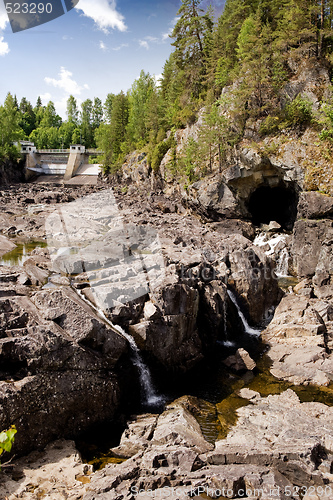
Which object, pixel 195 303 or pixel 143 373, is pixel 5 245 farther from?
pixel 143 373

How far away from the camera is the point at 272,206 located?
123 ft

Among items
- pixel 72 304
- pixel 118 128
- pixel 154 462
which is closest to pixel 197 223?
pixel 72 304

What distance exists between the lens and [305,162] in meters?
27.1

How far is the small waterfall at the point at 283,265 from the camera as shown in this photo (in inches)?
998

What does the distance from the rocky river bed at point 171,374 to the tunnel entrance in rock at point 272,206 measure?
1269 cm

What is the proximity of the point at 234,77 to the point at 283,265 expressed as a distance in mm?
21574

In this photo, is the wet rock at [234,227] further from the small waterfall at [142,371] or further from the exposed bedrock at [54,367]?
the exposed bedrock at [54,367]

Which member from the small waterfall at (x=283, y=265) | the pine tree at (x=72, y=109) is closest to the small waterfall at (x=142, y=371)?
the small waterfall at (x=283, y=265)

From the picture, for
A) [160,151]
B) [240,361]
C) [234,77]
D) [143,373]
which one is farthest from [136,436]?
[160,151]

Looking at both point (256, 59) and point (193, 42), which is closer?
point (256, 59)

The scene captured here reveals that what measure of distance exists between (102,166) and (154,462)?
238ft

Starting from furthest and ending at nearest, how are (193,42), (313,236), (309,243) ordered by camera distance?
1. (193,42)
2. (309,243)
3. (313,236)

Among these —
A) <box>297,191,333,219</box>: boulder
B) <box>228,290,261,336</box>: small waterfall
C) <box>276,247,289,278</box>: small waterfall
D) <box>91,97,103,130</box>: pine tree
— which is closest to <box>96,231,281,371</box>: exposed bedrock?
<box>228,290,261,336</box>: small waterfall

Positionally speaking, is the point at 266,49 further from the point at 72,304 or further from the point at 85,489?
the point at 85,489
